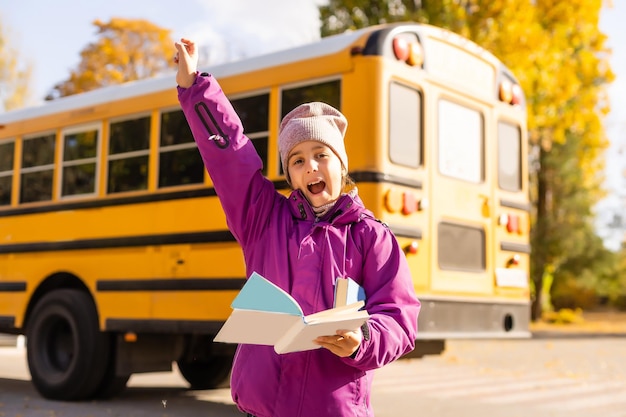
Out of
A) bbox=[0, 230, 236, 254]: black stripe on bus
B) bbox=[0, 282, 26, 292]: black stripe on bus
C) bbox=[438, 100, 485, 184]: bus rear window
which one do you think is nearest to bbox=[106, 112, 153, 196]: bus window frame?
bbox=[0, 230, 236, 254]: black stripe on bus

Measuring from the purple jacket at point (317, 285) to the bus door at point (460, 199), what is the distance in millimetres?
3901

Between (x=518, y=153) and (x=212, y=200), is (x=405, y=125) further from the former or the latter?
(x=518, y=153)

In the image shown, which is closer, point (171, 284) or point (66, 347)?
point (171, 284)

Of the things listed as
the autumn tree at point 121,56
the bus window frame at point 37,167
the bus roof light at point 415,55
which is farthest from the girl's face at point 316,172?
the autumn tree at point 121,56

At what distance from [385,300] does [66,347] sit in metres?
5.59

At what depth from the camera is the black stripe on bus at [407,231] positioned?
5.71 metres

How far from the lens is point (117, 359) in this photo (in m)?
6.80

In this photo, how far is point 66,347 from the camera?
7.10 m

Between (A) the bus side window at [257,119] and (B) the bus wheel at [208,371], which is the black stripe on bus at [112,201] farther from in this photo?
(B) the bus wheel at [208,371]

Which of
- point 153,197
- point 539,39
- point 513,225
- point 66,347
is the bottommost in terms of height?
point 66,347

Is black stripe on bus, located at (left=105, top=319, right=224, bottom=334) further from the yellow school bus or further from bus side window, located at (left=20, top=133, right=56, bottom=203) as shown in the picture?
bus side window, located at (left=20, top=133, right=56, bottom=203)

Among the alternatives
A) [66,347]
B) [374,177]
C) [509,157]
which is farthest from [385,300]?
[66,347]

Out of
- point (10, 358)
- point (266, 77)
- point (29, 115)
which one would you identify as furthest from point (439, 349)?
point (10, 358)

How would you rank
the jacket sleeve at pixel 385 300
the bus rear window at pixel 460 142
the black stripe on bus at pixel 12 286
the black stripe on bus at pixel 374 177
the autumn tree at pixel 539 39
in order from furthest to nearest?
the autumn tree at pixel 539 39 < the black stripe on bus at pixel 12 286 < the bus rear window at pixel 460 142 < the black stripe on bus at pixel 374 177 < the jacket sleeve at pixel 385 300
